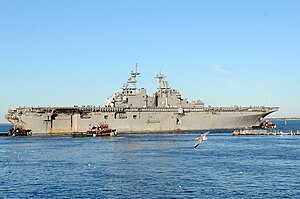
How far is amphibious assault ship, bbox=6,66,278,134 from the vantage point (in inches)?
2653

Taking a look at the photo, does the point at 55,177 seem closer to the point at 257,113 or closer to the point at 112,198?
the point at 112,198

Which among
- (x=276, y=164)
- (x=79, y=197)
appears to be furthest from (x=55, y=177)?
(x=276, y=164)

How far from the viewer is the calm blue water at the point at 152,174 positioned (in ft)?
72.7

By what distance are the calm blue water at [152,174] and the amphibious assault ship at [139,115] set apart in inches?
1036

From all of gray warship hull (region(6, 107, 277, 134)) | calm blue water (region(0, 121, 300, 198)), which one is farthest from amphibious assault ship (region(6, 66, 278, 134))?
calm blue water (region(0, 121, 300, 198))

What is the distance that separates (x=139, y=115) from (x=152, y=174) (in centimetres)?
4354

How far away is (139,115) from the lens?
7081 cm

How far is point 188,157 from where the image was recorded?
35844 millimetres

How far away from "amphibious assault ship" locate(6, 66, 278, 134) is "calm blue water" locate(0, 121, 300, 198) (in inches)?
1036

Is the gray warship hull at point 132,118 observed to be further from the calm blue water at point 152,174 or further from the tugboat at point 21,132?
the calm blue water at point 152,174

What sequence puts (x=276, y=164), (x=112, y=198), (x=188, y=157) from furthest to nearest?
1. (x=188, y=157)
2. (x=276, y=164)
3. (x=112, y=198)

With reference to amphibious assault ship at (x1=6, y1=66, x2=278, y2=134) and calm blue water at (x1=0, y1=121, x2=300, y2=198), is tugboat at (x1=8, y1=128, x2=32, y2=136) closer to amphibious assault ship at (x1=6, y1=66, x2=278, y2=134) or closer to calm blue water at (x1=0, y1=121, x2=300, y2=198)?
amphibious assault ship at (x1=6, y1=66, x2=278, y2=134)

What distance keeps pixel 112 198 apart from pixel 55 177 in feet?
→ 23.1

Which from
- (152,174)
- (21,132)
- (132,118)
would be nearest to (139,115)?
(132,118)
